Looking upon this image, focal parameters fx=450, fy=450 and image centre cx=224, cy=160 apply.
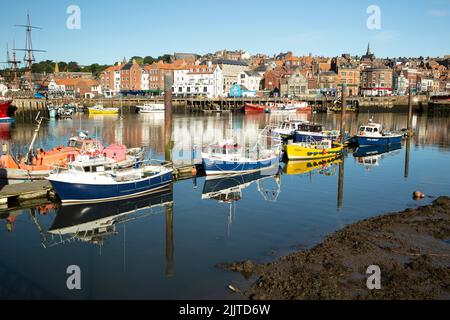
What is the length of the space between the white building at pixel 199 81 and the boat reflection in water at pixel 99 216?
102m

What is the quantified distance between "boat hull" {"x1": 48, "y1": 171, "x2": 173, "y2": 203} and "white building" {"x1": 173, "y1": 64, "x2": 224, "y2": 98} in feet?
331

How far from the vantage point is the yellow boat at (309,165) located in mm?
32969

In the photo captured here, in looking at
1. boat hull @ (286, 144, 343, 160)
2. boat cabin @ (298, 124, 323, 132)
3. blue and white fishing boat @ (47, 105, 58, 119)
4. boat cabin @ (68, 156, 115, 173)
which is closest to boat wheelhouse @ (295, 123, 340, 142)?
boat cabin @ (298, 124, 323, 132)

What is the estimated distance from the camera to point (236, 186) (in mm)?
27312

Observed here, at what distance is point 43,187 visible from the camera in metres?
23.7

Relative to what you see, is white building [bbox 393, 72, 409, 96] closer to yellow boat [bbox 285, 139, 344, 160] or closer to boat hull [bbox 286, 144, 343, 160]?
yellow boat [bbox 285, 139, 344, 160]

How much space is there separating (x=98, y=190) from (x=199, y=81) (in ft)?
344

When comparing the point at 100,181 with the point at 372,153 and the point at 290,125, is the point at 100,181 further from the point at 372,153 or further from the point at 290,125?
the point at 290,125

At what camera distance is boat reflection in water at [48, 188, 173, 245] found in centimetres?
1883

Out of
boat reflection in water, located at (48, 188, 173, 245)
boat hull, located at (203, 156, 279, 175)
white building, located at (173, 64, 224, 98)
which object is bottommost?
boat reflection in water, located at (48, 188, 173, 245)

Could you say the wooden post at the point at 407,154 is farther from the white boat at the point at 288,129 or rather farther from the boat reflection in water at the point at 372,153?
the white boat at the point at 288,129

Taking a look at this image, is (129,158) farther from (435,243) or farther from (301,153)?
(435,243)

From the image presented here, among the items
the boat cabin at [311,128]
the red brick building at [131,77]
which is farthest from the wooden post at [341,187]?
the red brick building at [131,77]
